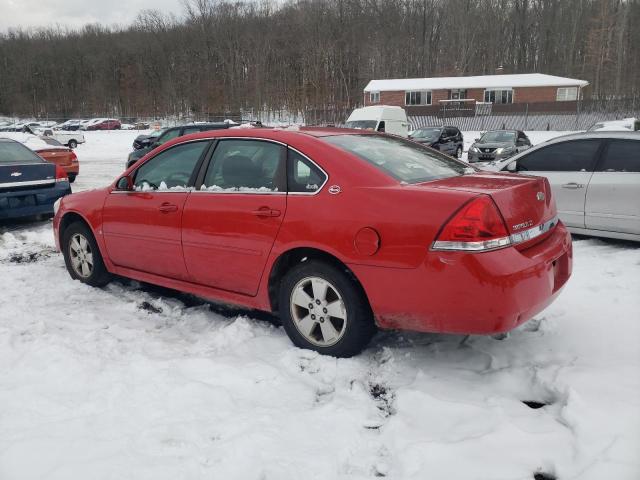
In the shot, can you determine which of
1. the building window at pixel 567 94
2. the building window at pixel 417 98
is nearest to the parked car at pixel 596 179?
the building window at pixel 417 98

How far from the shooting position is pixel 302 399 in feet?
9.93

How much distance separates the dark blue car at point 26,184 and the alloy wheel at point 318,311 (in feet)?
20.2

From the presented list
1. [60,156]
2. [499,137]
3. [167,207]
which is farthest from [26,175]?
[499,137]

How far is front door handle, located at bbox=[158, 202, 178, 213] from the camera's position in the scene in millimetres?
4203

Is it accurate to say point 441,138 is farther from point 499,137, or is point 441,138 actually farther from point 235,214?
point 235,214

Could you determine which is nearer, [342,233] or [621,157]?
[342,233]

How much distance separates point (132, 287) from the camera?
5.26 m

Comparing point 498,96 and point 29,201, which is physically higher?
point 498,96

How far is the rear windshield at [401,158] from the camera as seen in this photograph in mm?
3518

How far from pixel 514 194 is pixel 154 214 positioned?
2854 millimetres

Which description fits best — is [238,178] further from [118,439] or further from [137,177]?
[118,439]

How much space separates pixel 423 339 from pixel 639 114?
4779 centimetres

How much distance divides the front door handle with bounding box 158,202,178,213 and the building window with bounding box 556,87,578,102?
4978 cm

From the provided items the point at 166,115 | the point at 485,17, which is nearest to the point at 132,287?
the point at 166,115
